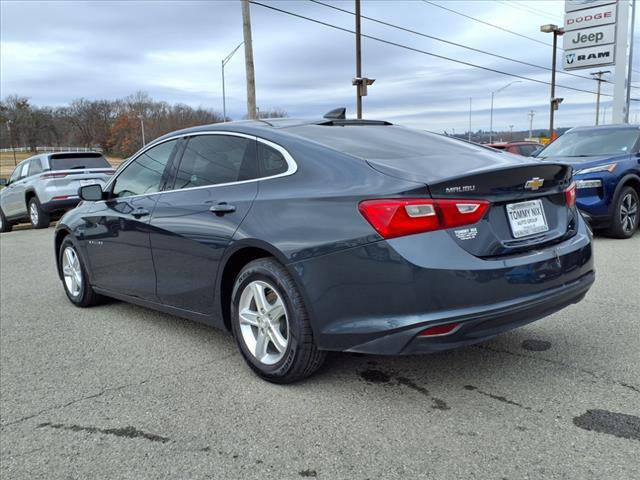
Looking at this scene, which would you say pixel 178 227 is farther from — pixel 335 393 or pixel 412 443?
pixel 412 443

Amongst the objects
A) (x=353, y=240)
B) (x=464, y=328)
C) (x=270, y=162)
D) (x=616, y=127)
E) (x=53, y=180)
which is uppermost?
(x=616, y=127)

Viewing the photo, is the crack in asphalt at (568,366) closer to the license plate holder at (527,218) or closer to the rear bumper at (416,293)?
the rear bumper at (416,293)

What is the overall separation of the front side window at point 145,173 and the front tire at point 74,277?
96 centimetres

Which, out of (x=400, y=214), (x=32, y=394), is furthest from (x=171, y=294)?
(x=400, y=214)

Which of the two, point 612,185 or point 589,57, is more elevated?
point 589,57

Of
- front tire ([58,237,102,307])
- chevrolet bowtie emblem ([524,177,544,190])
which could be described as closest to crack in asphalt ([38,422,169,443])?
chevrolet bowtie emblem ([524,177,544,190])

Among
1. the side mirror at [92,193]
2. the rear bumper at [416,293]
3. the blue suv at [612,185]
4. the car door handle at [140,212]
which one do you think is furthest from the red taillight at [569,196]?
the blue suv at [612,185]

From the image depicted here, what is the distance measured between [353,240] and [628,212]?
22.7ft

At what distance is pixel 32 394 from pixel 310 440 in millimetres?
1879

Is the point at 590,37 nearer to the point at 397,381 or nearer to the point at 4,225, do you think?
the point at 4,225

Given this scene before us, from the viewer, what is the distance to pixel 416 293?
2828 mm

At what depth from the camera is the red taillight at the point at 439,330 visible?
282 centimetres

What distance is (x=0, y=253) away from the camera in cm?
990

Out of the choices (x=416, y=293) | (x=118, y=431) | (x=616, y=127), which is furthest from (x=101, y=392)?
(x=616, y=127)
